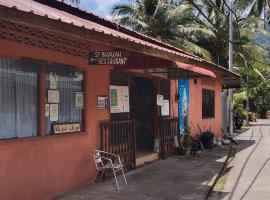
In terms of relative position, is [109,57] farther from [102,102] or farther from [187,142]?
[187,142]

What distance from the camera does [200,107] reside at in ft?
61.7

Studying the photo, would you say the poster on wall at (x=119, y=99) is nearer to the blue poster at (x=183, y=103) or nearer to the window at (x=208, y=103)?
the blue poster at (x=183, y=103)

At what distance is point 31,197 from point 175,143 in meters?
7.82

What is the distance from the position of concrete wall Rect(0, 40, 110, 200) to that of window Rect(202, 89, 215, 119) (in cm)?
934

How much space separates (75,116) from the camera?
9.61 m

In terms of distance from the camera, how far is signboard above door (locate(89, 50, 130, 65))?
841 centimetres

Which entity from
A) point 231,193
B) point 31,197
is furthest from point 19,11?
point 231,193

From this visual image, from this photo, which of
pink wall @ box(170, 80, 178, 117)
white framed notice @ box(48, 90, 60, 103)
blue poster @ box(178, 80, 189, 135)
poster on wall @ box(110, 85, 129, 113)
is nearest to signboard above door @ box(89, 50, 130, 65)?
white framed notice @ box(48, 90, 60, 103)

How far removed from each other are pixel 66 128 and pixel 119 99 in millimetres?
2525

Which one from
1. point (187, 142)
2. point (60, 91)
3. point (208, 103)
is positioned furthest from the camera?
point (208, 103)

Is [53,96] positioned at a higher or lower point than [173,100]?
lower

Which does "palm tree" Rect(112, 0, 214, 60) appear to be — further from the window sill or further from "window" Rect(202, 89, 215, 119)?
the window sill

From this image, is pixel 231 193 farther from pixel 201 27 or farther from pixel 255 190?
pixel 201 27

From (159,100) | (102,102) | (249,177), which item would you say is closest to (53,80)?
(102,102)
